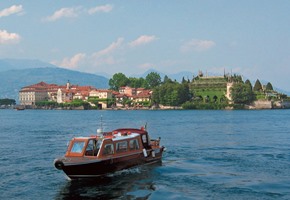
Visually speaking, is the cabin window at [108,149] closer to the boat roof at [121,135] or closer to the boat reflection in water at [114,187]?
the boat roof at [121,135]

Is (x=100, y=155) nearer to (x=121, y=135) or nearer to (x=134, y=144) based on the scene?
(x=134, y=144)

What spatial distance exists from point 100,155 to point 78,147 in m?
1.70

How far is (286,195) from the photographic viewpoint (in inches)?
1024

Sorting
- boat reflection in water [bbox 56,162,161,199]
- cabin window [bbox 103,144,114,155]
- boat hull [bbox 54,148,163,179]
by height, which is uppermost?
cabin window [bbox 103,144,114,155]

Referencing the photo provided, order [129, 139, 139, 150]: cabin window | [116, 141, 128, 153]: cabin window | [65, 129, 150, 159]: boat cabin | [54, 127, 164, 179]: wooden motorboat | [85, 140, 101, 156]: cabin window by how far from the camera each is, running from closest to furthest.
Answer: [54, 127, 164, 179]: wooden motorboat → [65, 129, 150, 159]: boat cabin → [85, 140, 101, 156]: cabin window → [116, 141, 128, 153]: cabin window → [129, 139, 139, 150]: cabin window

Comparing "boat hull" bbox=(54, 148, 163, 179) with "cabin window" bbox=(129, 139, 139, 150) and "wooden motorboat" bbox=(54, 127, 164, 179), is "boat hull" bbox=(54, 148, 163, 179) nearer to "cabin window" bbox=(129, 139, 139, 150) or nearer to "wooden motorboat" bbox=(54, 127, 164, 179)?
"wooden motorboat" bbox=(54, 127, 164, 179)

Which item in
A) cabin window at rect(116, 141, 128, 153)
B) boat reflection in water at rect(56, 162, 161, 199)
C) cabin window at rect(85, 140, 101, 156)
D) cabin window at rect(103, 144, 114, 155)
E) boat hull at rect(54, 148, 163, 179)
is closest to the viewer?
boat reflection in water at rect(56, 162, 161, 199)

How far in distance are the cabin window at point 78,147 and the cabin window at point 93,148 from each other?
1.35 feet

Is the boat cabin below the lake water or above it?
above

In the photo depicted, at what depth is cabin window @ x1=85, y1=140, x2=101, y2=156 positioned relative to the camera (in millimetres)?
29219

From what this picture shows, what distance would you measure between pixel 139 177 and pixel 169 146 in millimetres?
18599

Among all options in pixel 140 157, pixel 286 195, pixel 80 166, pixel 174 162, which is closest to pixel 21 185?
pixel 80 166

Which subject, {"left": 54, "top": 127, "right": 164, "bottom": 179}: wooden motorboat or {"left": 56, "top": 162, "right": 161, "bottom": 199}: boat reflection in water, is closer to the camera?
{"left": 56, "top": 162, "right": 161, "bottom": 199}: boat reflection in water

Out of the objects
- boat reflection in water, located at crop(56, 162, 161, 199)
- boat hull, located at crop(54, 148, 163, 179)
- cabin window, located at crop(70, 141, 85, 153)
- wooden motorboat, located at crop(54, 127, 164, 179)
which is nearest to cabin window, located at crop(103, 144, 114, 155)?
wooden motorboat, located at crop(54, 127, 164, 179)
